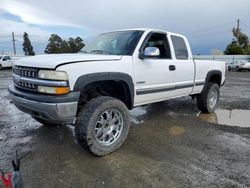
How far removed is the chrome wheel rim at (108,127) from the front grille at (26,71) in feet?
3.67

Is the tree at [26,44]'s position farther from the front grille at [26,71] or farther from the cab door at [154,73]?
the front grille at [26,71]

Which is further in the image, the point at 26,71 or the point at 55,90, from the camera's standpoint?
the point at 26,71

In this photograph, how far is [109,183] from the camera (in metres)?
2.96

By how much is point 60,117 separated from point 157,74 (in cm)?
208

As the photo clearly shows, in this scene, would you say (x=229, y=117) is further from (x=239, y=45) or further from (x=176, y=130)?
(x=239, y=45)

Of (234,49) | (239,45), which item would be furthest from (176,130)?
(239,45)

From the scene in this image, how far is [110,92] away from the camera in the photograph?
4.22 m

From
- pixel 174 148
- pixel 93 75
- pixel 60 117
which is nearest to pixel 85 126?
pixel 60 117

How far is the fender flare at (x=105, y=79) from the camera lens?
131 inches

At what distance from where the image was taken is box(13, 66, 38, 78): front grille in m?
3.42

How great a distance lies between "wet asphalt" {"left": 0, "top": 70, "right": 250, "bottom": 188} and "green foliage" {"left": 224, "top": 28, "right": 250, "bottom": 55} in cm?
4404

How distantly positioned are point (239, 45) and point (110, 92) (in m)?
49.4

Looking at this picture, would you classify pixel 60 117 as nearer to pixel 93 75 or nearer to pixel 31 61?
pixel 93 75

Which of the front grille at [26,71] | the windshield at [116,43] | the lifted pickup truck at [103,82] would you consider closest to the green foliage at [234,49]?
the lifted pickup truck at [103,82]
